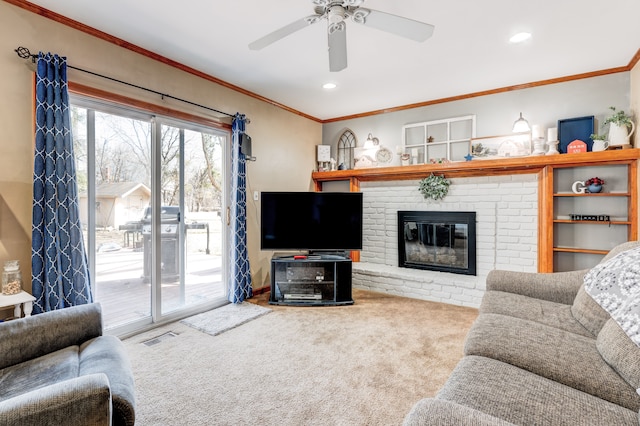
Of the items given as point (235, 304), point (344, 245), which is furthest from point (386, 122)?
point (235, 304)

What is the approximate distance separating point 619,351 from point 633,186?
2690 mm

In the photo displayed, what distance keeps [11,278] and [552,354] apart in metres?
3.05

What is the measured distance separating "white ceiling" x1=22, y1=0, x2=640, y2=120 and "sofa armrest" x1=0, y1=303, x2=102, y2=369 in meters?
1.91

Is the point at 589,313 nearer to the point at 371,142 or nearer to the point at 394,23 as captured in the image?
the point at 394,23

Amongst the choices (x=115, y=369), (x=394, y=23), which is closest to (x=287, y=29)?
(x=394, y=23)

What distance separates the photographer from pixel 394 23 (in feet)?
6.42

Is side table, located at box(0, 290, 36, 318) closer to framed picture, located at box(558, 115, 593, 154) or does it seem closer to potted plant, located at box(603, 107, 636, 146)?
framed picture, located at box(558, 115, 593, 154)

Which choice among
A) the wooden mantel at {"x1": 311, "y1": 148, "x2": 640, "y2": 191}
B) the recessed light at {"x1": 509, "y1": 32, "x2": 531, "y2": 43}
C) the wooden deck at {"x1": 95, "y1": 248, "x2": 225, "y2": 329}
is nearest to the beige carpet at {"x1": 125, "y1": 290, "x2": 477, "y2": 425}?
the wooden deck at {"x1": 95, "y1": 248, "x2": 225, "y2": 329}

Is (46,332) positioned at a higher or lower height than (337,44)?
lower

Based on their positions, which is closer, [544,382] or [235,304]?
[544,382]

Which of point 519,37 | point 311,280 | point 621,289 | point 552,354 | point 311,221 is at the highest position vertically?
point 519,37

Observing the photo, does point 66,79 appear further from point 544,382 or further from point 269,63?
point 544,382

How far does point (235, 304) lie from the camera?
370 cm

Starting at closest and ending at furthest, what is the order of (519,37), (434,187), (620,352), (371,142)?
(620,352)
(519,37)
(434,187)
(371,142)
